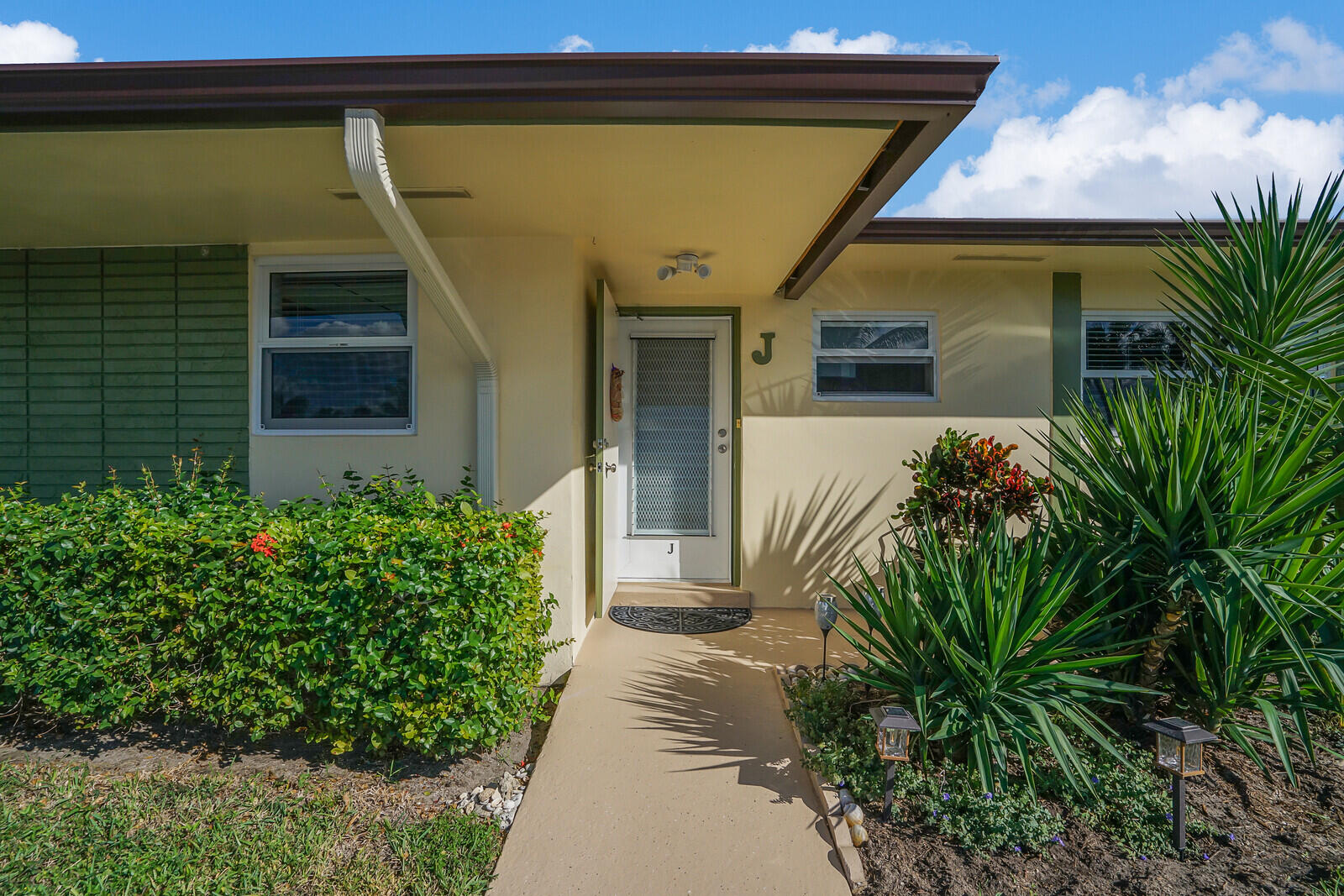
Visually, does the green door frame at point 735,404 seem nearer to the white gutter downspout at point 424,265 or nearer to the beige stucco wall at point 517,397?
the beige stucco wall at point 517,397

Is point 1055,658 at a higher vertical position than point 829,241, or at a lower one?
lower

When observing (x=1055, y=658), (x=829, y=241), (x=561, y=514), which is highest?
(x=829, y=241)

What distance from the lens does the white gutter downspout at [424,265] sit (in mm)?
2412

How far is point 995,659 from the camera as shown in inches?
90.4

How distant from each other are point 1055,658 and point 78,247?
17.3 ft

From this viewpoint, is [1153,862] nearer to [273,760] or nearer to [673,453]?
[273,760]

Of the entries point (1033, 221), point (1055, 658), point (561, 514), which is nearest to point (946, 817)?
point (1055, 658)

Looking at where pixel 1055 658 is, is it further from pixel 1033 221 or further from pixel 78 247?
pixel 78 247

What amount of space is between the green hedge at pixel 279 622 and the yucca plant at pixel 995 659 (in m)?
1.33

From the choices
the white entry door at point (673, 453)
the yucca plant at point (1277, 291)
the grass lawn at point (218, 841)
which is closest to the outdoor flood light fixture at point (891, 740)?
the grass lawn at point (218, 841)

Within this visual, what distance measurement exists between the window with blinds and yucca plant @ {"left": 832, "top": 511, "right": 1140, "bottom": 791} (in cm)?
271

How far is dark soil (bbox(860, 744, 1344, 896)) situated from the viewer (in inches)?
78.5

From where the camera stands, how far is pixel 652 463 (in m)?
5.19

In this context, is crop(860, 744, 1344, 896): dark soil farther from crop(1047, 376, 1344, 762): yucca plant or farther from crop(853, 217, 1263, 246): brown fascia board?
crop(853, 217, 1263, 246): brown fascia board
